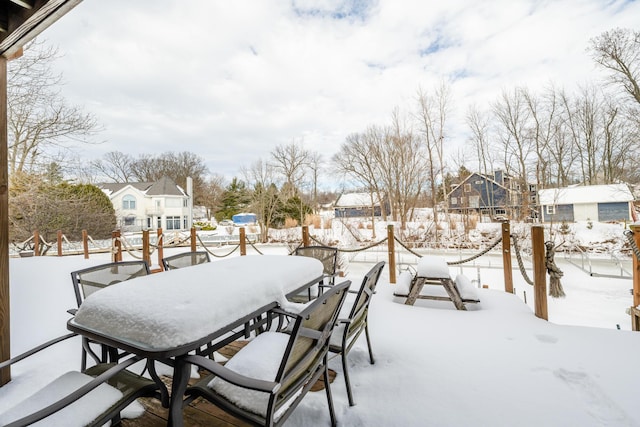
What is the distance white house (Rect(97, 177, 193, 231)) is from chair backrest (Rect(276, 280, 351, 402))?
2441 cm

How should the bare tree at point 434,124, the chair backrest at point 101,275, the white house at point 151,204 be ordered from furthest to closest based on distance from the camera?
the white house at point 151,204 → the bare tree at point 434,124 → the chair backrest at point 101,275

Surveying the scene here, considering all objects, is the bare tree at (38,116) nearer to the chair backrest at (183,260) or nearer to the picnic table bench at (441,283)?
the chair backrest at (183,260)

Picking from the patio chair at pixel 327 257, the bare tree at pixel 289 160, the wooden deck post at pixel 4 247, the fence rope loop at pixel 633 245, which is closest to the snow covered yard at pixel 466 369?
the wooden deck post at pixel 4 247

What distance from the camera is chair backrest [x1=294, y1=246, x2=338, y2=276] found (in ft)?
11.0

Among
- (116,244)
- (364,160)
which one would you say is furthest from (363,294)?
(364,160)

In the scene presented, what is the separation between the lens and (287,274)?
2.16m

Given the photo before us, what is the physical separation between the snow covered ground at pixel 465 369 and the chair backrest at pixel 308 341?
1.63 feet

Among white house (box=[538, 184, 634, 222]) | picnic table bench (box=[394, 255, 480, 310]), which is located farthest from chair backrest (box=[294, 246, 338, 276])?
white house (box=[538, 184, 634, 222])

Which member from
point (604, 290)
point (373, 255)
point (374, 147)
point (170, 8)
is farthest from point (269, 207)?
point (604, 290)

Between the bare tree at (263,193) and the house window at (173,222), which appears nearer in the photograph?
the bare tree at (263,193)

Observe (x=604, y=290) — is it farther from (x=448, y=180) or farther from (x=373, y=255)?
(x=448, y=180)

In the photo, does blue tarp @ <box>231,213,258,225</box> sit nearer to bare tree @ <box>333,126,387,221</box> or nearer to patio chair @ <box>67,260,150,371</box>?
A: bare tree @ <box>333,126,387,221</box>

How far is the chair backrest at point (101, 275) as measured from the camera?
1987mm

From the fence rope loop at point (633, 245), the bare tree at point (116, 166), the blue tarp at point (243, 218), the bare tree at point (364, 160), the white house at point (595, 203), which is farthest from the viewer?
the bare tree at point (116, 166)
